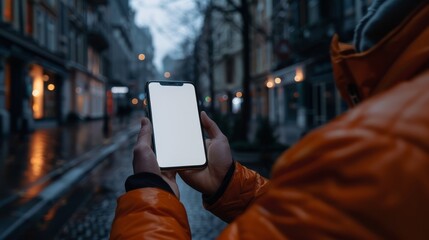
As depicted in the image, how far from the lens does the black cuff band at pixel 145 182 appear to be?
1.23 m

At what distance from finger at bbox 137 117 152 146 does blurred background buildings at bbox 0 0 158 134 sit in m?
15.8

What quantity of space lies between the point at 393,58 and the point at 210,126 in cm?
86

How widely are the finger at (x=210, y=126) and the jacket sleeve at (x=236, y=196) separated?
149 mm

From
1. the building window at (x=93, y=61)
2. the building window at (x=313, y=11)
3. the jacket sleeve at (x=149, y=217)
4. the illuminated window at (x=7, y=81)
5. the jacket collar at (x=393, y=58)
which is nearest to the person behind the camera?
the jacket collar at (x=393, y=58)

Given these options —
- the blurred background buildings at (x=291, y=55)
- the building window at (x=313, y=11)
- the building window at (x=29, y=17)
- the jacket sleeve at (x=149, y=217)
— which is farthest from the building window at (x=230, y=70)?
the jacket sleeve at (x=149, y=217)

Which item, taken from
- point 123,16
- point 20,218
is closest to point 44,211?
point 20,218

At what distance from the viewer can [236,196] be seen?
162cm

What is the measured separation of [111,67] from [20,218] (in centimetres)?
4976

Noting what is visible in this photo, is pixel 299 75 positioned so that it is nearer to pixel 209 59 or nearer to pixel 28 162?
pixel 209 59

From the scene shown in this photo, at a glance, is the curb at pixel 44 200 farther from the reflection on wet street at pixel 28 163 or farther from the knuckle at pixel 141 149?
the knuckle at pixel 141 149

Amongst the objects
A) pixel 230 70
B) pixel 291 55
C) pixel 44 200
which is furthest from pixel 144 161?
pixel 230 70

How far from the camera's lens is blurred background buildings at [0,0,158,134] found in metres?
18.6

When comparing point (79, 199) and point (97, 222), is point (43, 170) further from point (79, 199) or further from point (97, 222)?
point (97, 222)

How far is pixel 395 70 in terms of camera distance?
88 centimetres
